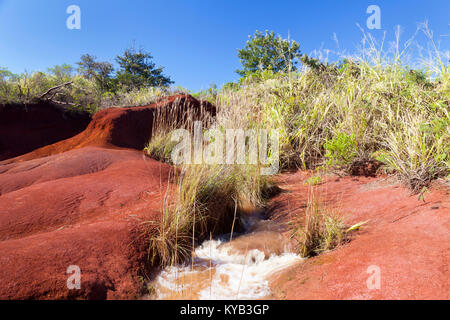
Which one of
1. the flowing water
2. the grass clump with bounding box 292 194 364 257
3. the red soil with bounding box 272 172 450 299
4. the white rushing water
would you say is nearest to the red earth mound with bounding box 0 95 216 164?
the flowing water

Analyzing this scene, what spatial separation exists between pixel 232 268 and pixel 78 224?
160 centimetres

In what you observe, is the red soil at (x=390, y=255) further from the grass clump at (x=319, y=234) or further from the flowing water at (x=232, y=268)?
the flowing water at (x=232, y=268)

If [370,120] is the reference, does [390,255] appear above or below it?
below

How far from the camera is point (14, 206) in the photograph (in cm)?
285

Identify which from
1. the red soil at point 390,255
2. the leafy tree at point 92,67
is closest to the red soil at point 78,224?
the red soil at point 390,255

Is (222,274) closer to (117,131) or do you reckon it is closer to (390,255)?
(390,255)

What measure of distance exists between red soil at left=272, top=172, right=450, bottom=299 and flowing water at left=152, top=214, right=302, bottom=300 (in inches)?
10.5

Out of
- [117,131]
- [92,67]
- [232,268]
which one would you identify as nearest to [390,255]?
[232,268]

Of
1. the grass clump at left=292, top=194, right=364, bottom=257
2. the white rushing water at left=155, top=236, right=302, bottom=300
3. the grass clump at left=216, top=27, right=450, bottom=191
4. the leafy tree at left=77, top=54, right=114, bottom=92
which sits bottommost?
the white rushing water at left=155, top=236, right=302, bottom=300

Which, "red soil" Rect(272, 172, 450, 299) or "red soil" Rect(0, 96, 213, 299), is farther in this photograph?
"red soil" Rect(0, 96, 213, 299)

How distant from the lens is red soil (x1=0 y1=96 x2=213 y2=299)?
1749 millimetres

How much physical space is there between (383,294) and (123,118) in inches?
302

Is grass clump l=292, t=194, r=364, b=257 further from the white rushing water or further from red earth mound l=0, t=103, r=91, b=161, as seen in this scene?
red earth mound l=0, t=103, r=91, b=161

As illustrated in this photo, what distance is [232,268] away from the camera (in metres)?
2.47
